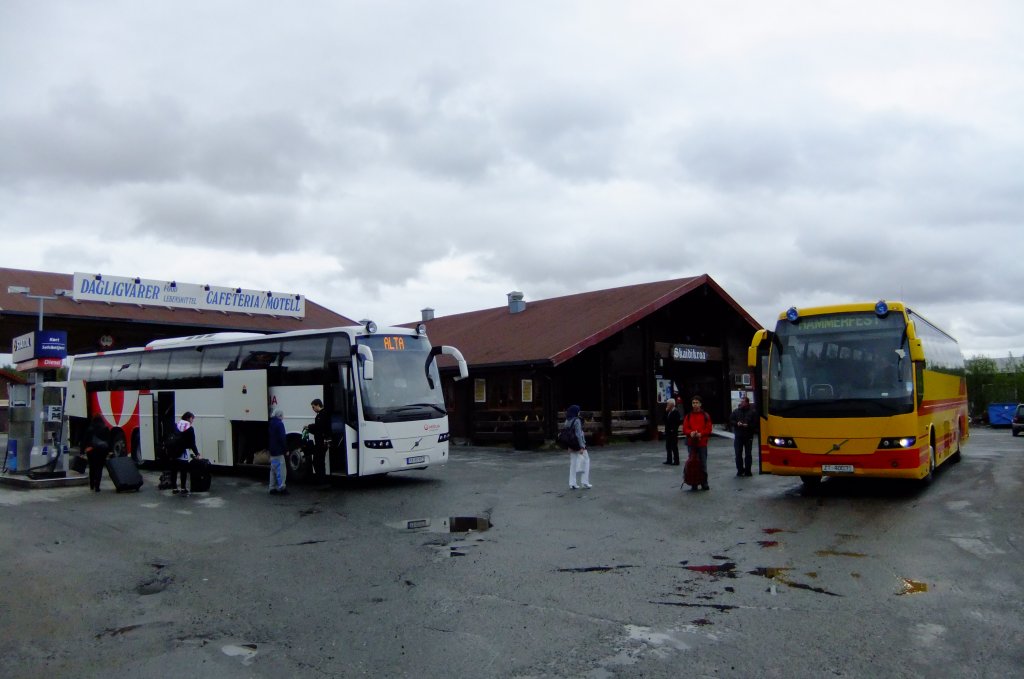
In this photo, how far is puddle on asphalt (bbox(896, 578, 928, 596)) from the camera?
7109 millimetres

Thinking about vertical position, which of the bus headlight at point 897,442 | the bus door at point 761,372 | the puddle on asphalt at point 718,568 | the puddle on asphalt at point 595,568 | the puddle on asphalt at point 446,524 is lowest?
the puddle on asphalt at point 718,568

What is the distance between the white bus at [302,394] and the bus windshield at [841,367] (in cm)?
631

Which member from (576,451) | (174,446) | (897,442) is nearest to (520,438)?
(576,451)

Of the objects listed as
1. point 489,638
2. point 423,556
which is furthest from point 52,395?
point 489,638

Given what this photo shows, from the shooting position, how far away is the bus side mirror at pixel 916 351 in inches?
493

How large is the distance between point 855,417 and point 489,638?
8.47 meters

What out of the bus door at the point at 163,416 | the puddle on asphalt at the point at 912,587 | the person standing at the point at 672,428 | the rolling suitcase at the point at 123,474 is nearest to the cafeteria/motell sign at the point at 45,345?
the rolling suitcase at the point at 123,474

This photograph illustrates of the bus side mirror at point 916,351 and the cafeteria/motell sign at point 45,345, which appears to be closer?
the bus side mirror at point 916,351

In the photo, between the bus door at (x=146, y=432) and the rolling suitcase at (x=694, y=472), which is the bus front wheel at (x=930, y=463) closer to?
the rolling suitcase at (x=694, y=472)

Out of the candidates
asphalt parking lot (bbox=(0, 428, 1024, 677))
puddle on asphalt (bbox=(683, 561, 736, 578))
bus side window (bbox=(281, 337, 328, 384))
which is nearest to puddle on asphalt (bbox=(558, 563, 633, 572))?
asphalt parking lot (bbox=(0, 428, 1024, 677))

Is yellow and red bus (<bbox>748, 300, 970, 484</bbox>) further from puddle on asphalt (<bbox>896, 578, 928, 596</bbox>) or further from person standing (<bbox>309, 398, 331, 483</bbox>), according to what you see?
person standing (<bbox>309, 398, 331, 483</bbox>)

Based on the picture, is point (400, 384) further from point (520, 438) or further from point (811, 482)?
point (520, 438)

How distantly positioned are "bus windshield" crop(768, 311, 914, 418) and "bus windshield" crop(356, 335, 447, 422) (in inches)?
265

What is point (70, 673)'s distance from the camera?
17.9 ft
